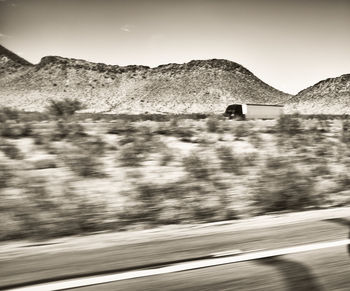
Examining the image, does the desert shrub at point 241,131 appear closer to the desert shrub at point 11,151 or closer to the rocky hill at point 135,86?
the desert shrub at point 11,151

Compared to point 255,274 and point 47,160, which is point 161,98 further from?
point 255,274

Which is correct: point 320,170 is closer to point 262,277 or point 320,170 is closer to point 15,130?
point 262,277

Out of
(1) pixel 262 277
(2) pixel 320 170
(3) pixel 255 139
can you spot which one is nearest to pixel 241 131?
(3) pixel 255 139

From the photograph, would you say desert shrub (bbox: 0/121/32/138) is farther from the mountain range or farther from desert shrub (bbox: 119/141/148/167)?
the mountain range

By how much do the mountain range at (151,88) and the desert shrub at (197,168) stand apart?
7231 centimetres

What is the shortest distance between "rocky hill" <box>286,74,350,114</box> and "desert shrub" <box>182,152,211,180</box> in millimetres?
71199

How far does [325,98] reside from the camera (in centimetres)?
Answer: 8194

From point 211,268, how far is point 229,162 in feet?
19.8

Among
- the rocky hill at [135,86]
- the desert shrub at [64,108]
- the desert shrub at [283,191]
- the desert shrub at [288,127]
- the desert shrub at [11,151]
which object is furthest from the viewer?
the rocky hill at [135,86]

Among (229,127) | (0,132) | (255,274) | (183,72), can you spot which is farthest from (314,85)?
(255,274)

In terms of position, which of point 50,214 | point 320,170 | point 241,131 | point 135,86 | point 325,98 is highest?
point 135,86

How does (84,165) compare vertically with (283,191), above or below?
above

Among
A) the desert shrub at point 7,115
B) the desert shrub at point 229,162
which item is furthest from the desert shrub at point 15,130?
the desert shrub at point 229,162

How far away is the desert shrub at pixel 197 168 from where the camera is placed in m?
7.99
